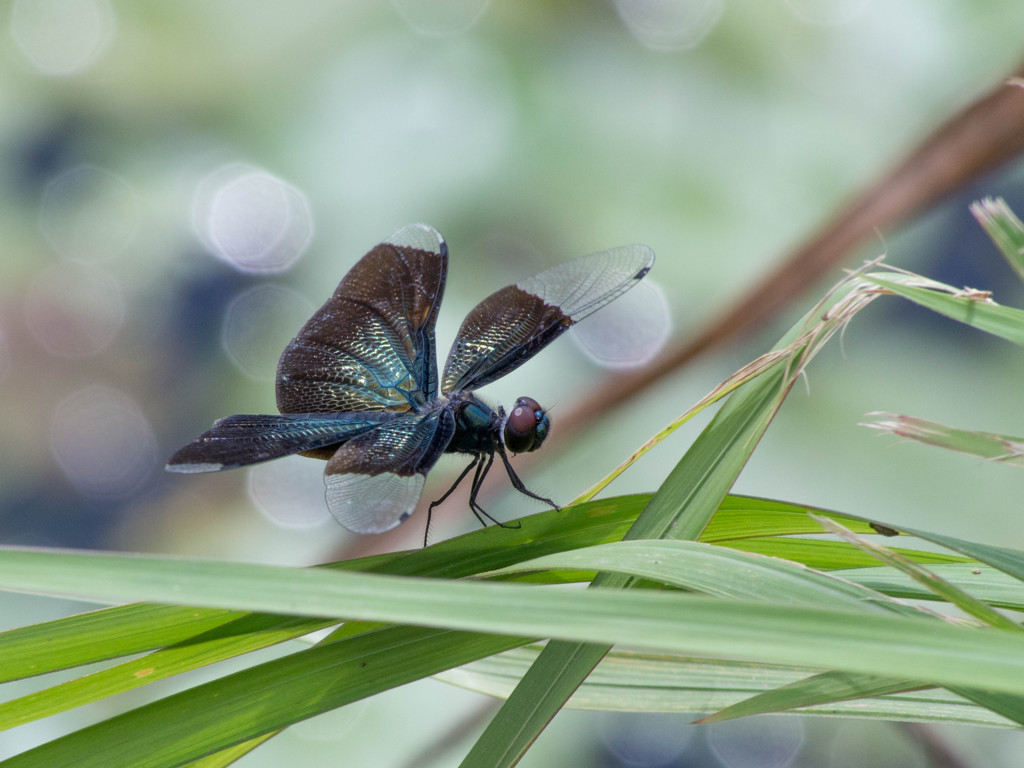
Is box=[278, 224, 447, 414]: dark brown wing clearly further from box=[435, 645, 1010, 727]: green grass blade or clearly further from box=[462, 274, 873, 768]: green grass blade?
box=[462, 274, 873, 768]: green grass blade

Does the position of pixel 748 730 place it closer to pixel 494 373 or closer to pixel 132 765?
pixel 494 373

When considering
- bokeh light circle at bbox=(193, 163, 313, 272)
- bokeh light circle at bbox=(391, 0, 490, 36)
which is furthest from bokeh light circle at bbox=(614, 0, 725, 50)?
bokeh light circle at bbox=(193, 163, 313, 272)

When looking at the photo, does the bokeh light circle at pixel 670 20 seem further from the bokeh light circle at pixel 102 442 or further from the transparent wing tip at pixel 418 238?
the bokeh light circle at pixel 102 442

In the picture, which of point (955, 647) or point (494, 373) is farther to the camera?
point (494, 373)

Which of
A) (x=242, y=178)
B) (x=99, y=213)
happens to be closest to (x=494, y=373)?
(x=242, y=178)

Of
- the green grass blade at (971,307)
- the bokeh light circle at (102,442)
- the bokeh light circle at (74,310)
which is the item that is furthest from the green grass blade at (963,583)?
the bokeh light circle at (74,310)

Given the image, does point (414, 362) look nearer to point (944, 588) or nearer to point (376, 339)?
point (376, 339)

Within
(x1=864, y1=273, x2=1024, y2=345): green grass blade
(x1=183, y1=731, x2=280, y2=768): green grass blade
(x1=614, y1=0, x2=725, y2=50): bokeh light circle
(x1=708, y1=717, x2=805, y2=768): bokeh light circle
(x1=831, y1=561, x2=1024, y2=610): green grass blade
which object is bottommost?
(x1=183, y1=731, x2=280, y2=768): green grass blade
